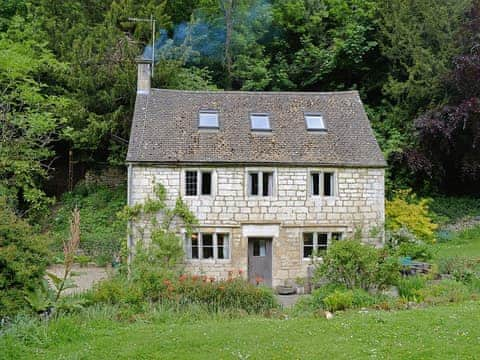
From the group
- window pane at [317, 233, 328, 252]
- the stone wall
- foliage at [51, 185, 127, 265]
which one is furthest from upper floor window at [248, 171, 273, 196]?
foliage at [51, 185, 127, 265]

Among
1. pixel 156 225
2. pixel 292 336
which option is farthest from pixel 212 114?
pixel 292 336

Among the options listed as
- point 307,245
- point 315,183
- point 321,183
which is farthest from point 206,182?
point 307,245

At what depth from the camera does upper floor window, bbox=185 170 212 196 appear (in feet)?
59.0

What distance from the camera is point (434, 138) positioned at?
24906 millimetres

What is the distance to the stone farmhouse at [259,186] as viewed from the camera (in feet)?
58.6

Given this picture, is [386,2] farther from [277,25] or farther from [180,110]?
[180,110]

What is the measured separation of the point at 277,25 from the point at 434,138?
14327mm

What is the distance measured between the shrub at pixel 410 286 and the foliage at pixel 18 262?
922 centimetres

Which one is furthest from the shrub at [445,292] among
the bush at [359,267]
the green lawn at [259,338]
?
the green lawn at [259,338]

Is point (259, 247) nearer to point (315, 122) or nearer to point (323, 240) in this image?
point (323, 240)

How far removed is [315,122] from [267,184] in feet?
11.8

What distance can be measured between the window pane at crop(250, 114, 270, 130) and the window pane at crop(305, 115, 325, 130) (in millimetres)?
1653

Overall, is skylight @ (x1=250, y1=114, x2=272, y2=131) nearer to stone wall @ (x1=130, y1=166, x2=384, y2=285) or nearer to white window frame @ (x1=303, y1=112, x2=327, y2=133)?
white window frame @ (x1=303, y1=112, x2=327, y2=133)

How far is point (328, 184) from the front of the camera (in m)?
18.7
